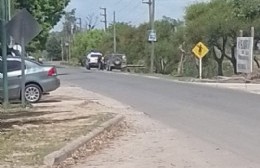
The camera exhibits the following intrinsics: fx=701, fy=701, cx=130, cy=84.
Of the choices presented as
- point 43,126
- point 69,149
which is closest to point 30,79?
point 43,126

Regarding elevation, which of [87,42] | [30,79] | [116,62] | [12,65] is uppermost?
[87,42]

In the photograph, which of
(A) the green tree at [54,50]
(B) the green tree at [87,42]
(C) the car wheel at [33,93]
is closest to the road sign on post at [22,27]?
(C) the car wheel at [33,93]

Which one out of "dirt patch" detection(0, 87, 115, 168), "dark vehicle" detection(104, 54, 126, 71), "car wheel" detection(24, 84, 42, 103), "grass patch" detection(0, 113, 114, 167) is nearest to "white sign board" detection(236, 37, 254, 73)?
"dirt patch" detection(0, 87, 115, 168)

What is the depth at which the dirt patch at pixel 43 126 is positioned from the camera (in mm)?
11355

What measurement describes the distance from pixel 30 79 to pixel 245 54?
17.5 m

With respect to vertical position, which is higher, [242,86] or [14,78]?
[14,78]

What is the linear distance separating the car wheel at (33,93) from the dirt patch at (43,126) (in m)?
0.34

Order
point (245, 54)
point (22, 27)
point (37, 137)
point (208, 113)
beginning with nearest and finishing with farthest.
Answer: point (37, 137), point (208, 113), point (22, 27), point (245, 54)

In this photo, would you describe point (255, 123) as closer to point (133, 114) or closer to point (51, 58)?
point (133, 114)

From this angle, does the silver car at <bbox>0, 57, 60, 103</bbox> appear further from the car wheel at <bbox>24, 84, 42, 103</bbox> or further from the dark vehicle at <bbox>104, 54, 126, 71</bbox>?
the dark vehicle at <bbox>104, 54, 126, 71</bbox>

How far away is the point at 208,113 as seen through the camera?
64.4 ft

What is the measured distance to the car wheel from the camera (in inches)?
932

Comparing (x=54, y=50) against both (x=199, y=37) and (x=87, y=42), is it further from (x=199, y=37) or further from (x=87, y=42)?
(x=199, y=37)

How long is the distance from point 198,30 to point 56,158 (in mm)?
38554
